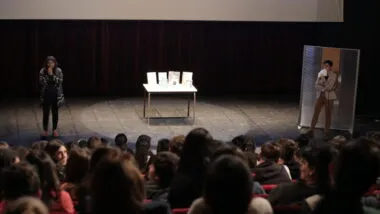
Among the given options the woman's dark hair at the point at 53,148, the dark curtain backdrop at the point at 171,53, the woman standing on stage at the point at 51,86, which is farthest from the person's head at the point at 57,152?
the dark curtain backdrop at the point at 171,53

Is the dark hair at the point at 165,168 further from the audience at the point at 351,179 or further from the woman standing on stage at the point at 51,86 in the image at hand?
the woman standing on stage at the point at 51,86

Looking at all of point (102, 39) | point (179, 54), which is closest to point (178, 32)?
point (179, 54)

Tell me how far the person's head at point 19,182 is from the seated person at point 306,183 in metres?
1.51

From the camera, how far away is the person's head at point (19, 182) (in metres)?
3.00

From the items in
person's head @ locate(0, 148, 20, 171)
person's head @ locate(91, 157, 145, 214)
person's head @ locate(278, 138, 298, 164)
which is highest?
person's head @ locate(91, 157, 145, 214)

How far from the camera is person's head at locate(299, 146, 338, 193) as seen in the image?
359cm

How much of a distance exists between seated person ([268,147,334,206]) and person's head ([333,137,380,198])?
1146 millimetres

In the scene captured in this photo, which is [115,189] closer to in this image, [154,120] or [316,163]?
[316,163]

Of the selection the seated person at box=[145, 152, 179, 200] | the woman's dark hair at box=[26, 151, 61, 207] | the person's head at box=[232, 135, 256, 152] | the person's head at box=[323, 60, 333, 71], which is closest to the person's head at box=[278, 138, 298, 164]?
the person's head at box=[232, 135, 256, 152]

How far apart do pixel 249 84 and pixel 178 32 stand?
1899 millimetres

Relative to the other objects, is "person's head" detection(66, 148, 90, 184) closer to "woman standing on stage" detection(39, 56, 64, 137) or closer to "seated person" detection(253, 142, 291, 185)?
"seated person" detection(253, 142, 291, 185)

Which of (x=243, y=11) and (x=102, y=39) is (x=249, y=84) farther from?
(x=102, y=39)

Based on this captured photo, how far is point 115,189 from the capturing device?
2.42m

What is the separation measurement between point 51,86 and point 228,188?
6.79 meters
